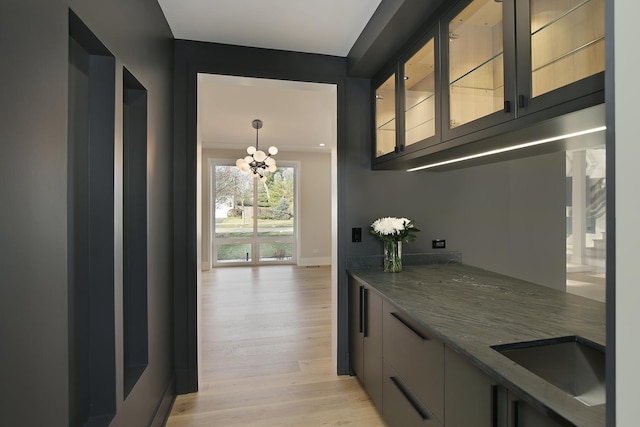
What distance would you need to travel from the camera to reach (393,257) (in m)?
2.42

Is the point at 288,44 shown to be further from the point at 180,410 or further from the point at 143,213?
the point at 180,410

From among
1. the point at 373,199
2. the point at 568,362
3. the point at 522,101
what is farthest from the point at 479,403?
the point at 373,199

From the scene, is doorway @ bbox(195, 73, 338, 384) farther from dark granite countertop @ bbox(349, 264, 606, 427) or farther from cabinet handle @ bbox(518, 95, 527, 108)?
cabinet handle @ bbox(518, 95, 527, 108)

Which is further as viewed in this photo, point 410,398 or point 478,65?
point 410,398

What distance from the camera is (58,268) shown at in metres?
0.97

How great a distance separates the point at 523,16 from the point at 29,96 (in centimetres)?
157

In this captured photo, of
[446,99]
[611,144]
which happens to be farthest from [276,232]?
[611,144]

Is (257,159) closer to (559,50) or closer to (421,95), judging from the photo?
(421,95)

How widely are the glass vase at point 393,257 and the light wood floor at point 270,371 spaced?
902 millimetres

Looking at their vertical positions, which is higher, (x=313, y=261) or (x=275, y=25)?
(x=275, y=25)

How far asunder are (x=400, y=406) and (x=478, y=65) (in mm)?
1684

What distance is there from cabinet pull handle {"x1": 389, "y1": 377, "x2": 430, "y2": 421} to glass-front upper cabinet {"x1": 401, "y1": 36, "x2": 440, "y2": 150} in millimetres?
1284

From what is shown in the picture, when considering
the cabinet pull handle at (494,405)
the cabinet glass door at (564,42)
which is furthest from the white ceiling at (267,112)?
the cabinet pull handle at (494,405)

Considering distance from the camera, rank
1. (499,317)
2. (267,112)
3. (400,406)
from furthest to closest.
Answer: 1. (267,112)
2. (400,406)
3. (499,317)
